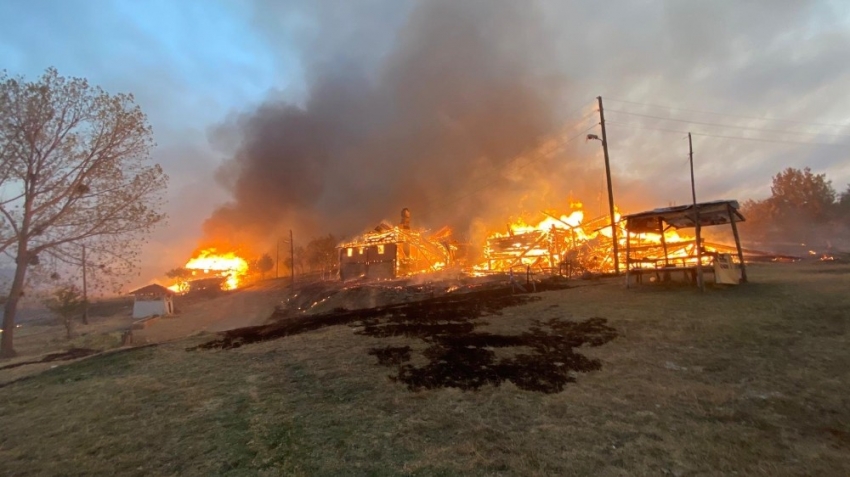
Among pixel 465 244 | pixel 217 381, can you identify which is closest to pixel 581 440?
pixel 217 381

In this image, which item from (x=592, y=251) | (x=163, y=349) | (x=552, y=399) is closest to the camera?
(x=552, y=399)

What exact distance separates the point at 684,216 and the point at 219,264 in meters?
93.1

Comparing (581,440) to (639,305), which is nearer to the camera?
(581,440)

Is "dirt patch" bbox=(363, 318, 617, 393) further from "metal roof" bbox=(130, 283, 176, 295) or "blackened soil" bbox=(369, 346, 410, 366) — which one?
"metal roof" bbox=(130, 283, 176, 295)

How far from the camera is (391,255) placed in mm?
52188

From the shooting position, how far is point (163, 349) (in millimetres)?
10836

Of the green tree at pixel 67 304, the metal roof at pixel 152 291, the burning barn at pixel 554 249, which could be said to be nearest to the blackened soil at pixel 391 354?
the burning barn at pixel 554 249

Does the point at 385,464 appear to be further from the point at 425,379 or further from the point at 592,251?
the point at 592,251

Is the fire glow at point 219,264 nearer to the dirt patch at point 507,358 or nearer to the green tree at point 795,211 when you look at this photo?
the dirt patch at point 507,358

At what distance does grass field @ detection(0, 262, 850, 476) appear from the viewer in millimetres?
4469

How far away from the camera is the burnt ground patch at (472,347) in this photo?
7.07 meters

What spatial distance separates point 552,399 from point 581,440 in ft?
4.07

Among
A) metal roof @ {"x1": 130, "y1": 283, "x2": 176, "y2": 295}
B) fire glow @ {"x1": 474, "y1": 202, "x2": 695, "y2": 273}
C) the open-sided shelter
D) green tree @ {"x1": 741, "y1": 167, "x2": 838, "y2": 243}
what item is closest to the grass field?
the open-sided shelter

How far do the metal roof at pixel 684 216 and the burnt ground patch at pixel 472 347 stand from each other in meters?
8.81
